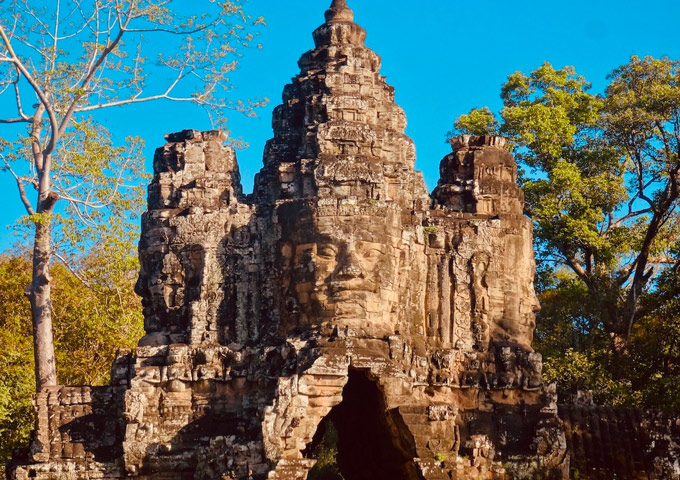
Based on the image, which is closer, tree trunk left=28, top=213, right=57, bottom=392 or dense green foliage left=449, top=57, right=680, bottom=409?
tree trunk left=28, top=213, right=57, bottom=392

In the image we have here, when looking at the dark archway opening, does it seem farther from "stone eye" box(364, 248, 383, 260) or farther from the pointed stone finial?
the pointed stone finial

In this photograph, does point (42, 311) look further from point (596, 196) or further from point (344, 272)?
point (596, 196)

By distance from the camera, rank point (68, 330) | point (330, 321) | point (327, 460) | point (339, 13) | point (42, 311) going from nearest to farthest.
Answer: point (330, 321), point (42, 311), point (339, 13), point (327, 460), point (68, 330)

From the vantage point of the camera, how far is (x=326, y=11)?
26.7m

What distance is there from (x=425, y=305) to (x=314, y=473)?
6.36 meters

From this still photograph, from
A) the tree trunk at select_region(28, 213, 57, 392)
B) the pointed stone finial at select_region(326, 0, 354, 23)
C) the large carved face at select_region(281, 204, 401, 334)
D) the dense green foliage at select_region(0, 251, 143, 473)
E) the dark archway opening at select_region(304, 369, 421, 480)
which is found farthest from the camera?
the dense green foliage at select_region(0, 251, 143, 473)

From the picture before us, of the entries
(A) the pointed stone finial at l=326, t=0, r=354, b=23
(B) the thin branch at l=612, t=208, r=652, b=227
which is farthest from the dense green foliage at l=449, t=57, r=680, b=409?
(A) the pointed stone finial at l=326, t=0, r=354, b=23

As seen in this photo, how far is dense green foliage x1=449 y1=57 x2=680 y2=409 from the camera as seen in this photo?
31344mm

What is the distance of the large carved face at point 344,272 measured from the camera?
2214 centimetres

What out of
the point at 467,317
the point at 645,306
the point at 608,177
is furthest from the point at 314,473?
the point at 608,177

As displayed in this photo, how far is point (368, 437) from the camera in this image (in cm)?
2455

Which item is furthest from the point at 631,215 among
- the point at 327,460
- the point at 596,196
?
the point at 327,460

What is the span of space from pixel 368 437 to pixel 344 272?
399 cm

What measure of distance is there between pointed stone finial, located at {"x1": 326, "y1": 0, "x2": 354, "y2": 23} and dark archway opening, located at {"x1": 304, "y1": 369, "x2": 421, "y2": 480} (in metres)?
7.30
